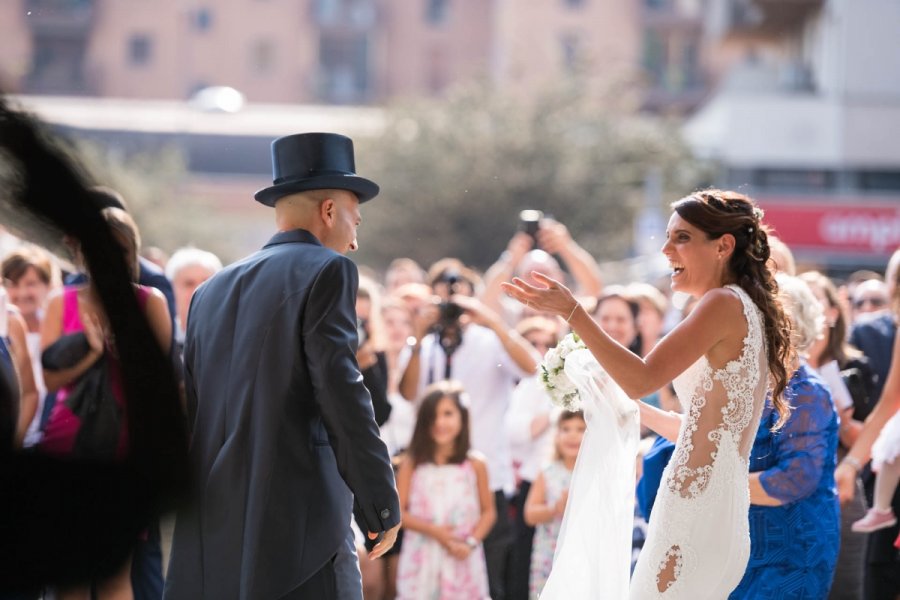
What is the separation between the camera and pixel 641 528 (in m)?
6.68

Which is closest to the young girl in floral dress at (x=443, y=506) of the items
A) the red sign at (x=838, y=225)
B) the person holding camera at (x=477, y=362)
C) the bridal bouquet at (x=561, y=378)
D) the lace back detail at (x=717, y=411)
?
the person holding camera at (x=477, y=362)

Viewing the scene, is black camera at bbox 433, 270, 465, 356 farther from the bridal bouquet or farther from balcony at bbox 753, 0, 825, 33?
balcony at bbox 753, 0, 825, 33

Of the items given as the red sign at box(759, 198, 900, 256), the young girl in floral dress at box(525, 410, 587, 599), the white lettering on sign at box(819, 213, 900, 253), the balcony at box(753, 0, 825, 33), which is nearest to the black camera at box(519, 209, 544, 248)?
the young girl in floral dress at box(525, 410, 587, 599)

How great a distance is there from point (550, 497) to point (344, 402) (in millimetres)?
3350

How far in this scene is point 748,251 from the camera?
4.45 metres

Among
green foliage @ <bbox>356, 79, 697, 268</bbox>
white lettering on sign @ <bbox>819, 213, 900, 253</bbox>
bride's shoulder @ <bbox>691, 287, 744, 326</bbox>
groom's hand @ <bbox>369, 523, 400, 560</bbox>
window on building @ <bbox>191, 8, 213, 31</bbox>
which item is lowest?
groom's hand @ <bbox>369, 523, 400, 560</bbox>

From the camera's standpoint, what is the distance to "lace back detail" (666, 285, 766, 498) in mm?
4309

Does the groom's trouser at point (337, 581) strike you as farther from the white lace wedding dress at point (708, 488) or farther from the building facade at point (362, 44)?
the building facade at point (362, 44)

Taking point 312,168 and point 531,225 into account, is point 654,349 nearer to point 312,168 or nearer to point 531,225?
point 312,168

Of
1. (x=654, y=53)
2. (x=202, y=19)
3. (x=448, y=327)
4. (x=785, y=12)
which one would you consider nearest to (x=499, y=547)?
(x=448, y=327)

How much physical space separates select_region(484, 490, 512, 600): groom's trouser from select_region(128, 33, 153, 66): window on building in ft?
208

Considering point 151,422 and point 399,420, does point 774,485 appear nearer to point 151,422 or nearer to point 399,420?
point 151,422

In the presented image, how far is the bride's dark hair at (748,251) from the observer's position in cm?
441

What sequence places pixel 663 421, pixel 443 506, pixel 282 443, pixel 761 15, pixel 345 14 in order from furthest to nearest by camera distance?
pixel 345 14 → pixel 761 15 → pixel 443 506 → pixel 663 421 → pixel 282 443
